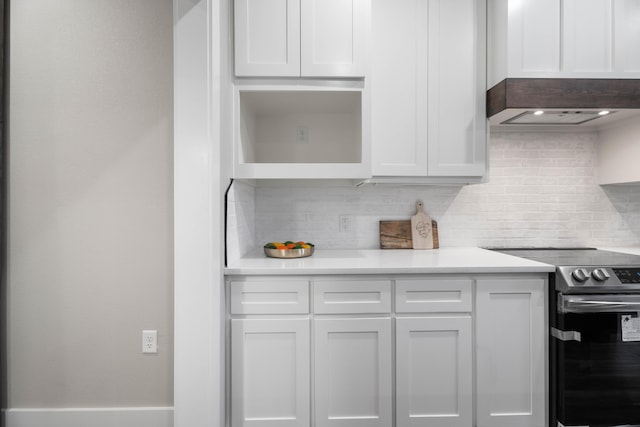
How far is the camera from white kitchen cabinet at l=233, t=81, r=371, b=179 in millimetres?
1947

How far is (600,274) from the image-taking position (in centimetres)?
173

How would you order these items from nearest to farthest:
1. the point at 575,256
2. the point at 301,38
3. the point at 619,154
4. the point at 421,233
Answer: the point at 301,38 < the point at 575,256 < the point at 619,154 < the point at 421,233

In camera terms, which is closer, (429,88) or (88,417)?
(88,417)

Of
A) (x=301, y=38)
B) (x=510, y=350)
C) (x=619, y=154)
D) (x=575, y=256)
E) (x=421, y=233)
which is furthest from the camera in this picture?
(x=421, y=233)

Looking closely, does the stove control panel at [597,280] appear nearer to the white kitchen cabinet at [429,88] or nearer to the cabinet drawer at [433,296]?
the cabinet drawer at [433,296]

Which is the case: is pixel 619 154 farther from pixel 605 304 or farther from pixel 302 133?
pixel 302 133

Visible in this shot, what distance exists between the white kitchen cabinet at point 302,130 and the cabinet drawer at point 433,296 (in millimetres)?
599

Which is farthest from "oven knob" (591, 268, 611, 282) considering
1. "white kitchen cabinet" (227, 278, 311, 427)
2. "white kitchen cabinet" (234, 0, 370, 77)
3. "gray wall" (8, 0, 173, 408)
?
"gray wall" (8, 0, 173, 408)

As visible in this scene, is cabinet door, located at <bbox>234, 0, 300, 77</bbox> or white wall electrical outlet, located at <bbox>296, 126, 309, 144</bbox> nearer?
cabinet door, located at <bbox>234, 0, 300, 77</bbox>

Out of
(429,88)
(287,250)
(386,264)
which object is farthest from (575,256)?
(287,250)

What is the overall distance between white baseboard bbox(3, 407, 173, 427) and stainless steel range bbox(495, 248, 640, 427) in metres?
1.91

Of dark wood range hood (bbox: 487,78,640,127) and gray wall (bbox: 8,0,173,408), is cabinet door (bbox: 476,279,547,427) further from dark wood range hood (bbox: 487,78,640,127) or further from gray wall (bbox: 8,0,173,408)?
gray wall (bbox: 8,0,173,408)

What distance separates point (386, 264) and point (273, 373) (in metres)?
0.74

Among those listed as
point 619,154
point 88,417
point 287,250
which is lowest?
point 88,417
